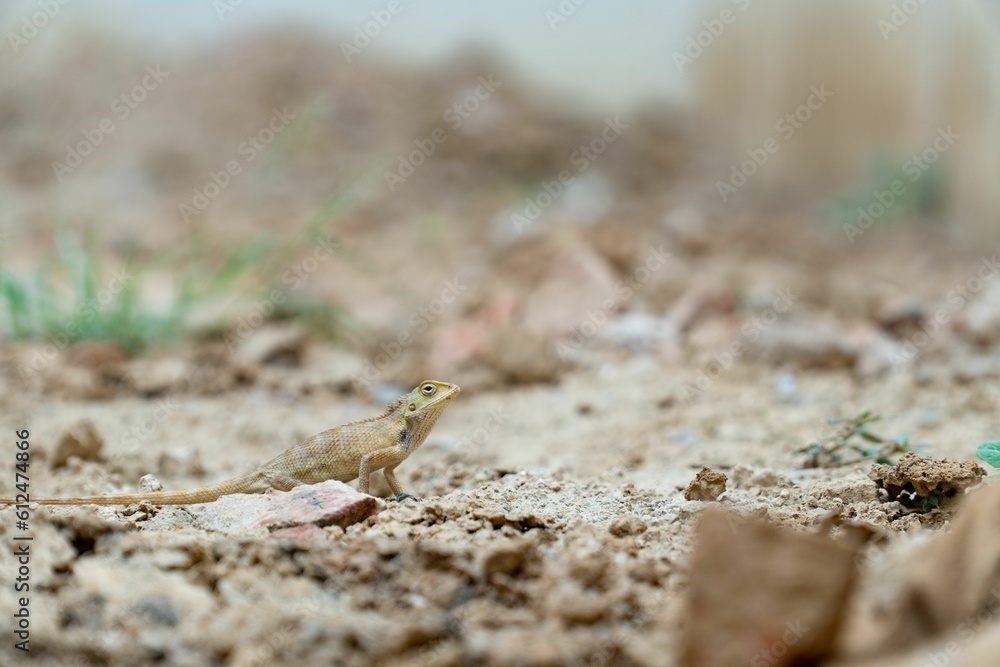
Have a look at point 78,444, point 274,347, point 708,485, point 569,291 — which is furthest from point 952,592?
point 569,291

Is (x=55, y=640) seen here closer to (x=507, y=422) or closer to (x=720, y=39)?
(x=507, y=422)

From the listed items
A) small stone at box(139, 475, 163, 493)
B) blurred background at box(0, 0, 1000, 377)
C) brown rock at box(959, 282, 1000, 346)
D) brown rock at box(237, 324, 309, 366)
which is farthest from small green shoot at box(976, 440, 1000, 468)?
blurred background at box(0, 0, 1000, 377)

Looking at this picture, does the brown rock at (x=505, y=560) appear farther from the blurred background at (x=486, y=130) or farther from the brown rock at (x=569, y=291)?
the blurred background at (x=486, y=130)

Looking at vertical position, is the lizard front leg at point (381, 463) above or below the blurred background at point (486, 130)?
below

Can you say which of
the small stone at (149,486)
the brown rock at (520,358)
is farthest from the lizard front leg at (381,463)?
the brown rock at (520,358)

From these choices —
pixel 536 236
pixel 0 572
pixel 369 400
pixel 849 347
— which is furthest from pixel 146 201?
pixel 0 572

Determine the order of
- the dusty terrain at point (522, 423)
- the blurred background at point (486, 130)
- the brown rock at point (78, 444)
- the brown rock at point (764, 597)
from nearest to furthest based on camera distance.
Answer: the brown rock at point (764, 597) < the dusty terrain at point (522, 423) < the brown rock at point (78, 444) < the blurred background at point (486, 130)
